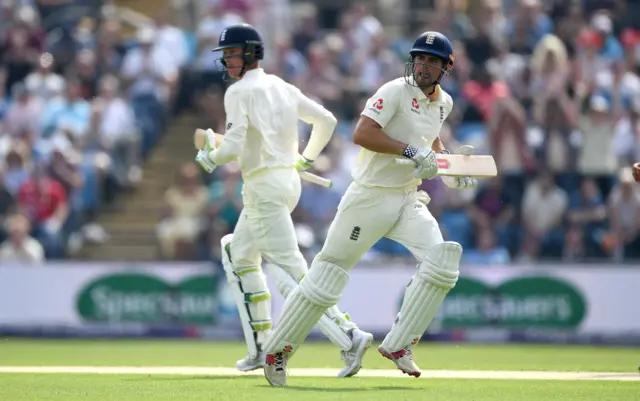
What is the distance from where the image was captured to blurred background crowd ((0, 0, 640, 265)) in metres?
14.7

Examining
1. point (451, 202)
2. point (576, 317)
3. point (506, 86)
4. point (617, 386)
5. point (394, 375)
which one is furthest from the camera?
point (506, 86)

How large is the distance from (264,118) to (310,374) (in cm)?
181

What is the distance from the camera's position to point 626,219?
14234 millimetres

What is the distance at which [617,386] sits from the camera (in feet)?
27.3

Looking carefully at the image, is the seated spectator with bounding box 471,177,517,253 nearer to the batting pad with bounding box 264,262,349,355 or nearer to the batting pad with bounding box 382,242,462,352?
the batting pad with bounding box 382,242,462,352

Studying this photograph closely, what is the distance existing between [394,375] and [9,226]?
7.17 metres

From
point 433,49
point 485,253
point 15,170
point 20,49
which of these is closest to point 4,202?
point 15,170

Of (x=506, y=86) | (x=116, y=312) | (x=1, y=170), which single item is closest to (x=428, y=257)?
(x=116, y=312)

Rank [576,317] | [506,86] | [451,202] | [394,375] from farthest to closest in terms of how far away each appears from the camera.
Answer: [506,86] < [451,202] < [576,317] < [394,375]

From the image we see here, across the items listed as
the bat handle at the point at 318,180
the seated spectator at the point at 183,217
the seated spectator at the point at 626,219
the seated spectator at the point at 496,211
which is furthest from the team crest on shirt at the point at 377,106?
the seated spectator at the point at 183,217

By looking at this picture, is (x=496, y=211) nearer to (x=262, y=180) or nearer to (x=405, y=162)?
(x=262, y=180)

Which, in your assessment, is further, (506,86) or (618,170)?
(506,86)

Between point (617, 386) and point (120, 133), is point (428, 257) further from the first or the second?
point (120, 133)

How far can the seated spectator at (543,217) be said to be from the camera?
47.8ft
